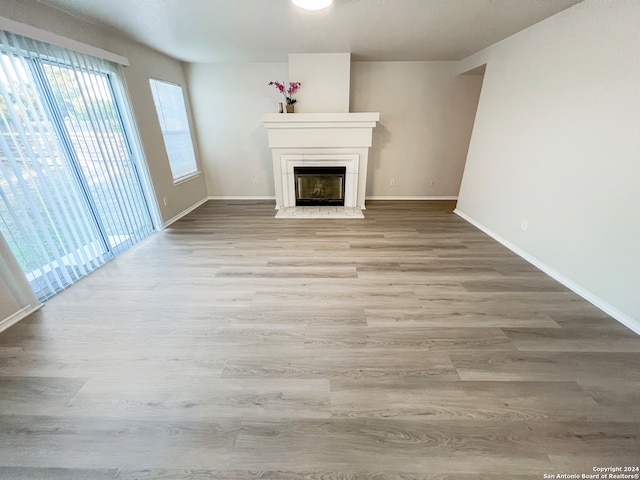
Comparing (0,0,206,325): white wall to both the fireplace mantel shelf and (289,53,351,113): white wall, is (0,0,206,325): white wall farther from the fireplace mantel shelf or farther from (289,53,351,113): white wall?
(289,53,351,113): white wall

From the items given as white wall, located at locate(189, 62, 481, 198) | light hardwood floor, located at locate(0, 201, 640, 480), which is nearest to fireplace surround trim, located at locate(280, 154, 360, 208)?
white wall, located at locate(189, 62, 481, 198)

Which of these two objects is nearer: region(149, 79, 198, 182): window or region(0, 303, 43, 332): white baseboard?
region(0, 303, 43, 332): white baseboard

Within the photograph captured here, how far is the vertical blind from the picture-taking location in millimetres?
1879

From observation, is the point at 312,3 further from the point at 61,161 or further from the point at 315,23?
the point at 61,161

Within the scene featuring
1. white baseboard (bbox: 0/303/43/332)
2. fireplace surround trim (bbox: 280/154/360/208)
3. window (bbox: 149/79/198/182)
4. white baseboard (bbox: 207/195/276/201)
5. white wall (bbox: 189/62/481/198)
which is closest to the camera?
white baseboard (bbox: 0/303/43/332)

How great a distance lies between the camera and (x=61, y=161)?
7.36 ft

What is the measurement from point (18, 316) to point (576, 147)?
4798 millimetres

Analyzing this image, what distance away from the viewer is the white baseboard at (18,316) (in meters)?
1.79

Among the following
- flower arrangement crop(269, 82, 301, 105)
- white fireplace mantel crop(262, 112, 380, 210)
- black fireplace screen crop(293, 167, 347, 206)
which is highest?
flower arrangement crop(269, 82, 301, 105)

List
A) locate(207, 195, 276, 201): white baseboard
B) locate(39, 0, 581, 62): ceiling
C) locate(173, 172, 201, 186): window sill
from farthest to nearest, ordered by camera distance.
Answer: locate(207, 195, 276, 201): white baseboard → locate(173, 172, 201, 186): window sill → locate(39, 0, 581, 62): ceiling

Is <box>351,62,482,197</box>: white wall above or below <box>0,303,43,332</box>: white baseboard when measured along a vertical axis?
above

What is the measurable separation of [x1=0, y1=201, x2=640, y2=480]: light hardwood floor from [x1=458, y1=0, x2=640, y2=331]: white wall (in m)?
0.34

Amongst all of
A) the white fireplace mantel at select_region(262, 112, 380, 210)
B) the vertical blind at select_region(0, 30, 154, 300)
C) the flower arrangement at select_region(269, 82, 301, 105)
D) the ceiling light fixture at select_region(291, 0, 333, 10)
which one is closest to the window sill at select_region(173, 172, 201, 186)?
the vertical blind at select_region(0, 30, 154, 300)

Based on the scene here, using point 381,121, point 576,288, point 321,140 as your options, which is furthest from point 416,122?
point 576,288
